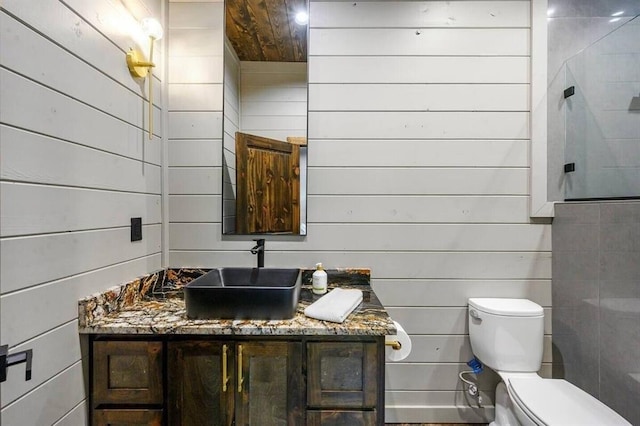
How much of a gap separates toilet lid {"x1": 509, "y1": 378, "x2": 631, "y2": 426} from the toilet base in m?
0.20

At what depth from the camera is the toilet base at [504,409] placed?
159 centimetres

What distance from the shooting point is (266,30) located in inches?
67.5

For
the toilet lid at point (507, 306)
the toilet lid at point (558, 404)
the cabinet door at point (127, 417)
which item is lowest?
the toilet lid at point (558, 404)

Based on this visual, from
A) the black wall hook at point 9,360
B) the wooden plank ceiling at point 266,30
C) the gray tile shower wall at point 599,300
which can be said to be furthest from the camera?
the wooden plank ceiling at point 266,30

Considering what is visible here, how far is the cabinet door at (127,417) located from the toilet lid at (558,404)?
4.87 feet

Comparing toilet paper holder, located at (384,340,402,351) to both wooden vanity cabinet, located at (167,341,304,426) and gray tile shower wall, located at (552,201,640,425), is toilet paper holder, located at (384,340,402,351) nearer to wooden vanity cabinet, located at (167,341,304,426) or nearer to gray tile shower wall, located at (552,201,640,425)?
wooden vanity cabinet, located at (167,341,304,426)

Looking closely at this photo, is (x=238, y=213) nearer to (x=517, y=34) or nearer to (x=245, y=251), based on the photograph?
(x=245, y=251)

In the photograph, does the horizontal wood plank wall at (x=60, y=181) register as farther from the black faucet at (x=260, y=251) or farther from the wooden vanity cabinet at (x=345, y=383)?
the wooden vanity cabinet at (x=345, y=383)

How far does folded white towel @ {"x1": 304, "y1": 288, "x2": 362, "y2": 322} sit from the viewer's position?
3.90 ft

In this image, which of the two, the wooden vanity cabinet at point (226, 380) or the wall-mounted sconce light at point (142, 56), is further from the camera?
the wall-mounted sconce light at point (142, 56)

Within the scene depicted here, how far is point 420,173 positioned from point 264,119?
36.9 inches

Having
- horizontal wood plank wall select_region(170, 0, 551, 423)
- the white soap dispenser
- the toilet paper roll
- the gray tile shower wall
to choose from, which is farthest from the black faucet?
the gray tile shower wall

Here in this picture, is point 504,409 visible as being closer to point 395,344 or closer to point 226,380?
point 395,344

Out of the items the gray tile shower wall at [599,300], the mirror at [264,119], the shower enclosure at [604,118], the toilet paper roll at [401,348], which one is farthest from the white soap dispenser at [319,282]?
the shower enclosure at [604,118]
